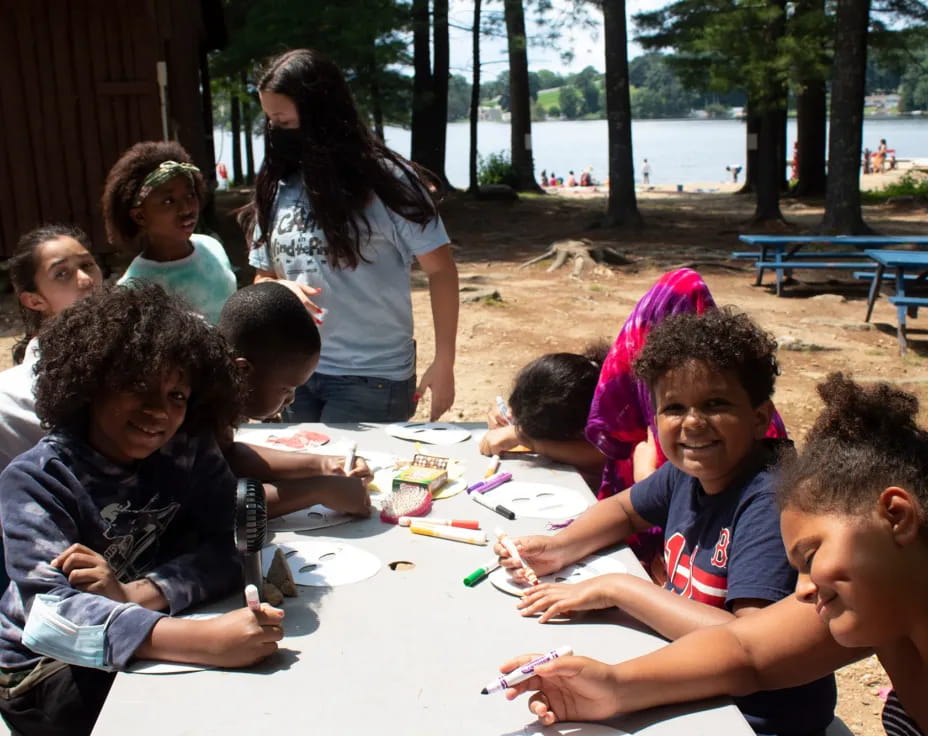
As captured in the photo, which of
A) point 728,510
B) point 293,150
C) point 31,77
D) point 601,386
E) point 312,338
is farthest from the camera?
point 31,77

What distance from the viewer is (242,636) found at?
1.53 m

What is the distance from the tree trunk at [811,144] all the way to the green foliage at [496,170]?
6.38 metres

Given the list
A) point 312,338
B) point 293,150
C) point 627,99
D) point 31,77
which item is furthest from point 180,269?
point 627,99

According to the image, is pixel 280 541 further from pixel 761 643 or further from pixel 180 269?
pixel 180 269

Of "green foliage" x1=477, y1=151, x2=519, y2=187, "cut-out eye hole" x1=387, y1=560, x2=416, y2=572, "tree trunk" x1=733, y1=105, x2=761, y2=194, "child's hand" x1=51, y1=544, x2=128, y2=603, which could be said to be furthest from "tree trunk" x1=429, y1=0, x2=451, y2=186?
"child's hand" x1=51, y1=544, x2=128, y2=603

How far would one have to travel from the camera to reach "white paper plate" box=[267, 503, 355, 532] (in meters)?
A: 2.18

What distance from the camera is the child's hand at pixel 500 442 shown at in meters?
2.69

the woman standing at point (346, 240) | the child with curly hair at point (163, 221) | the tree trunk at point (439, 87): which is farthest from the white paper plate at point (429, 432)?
the tree trunk at point (439, 87)

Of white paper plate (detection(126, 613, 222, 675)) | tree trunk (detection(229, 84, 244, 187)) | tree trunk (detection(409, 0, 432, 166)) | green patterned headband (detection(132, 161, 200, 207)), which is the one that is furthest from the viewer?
tree trunk (detection(229, 84, 244, 187))

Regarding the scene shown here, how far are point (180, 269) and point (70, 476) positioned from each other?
147 cm

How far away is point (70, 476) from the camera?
65.1 inches

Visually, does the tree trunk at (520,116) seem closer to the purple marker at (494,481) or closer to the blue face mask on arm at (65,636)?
the purple marker at (494,481)

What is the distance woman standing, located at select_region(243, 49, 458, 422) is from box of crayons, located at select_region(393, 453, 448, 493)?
489mm

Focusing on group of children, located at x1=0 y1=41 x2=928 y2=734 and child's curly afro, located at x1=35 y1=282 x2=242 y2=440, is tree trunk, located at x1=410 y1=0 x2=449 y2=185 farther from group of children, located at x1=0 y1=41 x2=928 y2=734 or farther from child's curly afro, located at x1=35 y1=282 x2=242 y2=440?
child's curly afro, located at x1=35 y1=282 x2=242 y2=440
